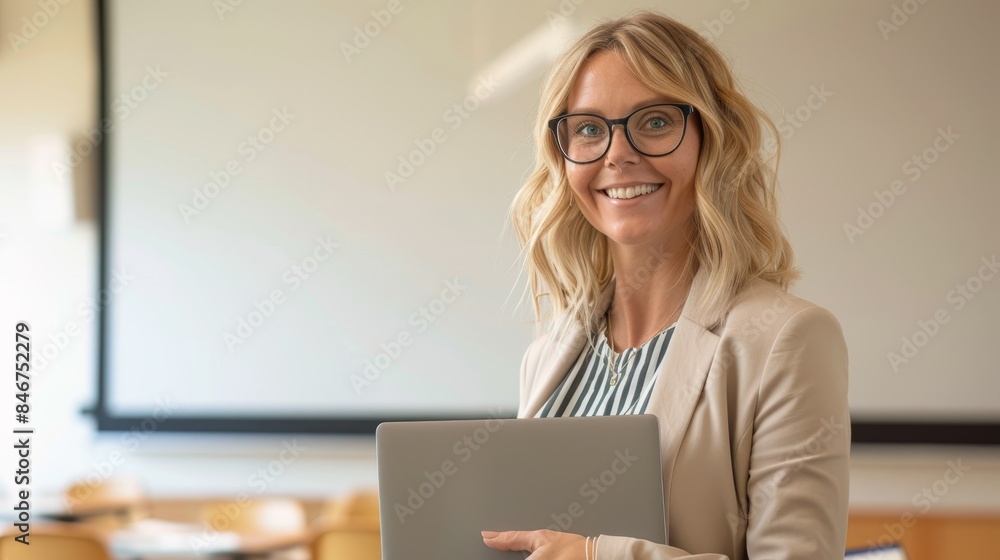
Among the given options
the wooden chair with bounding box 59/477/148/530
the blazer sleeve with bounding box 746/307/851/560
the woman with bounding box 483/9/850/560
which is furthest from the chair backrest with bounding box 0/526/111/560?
the blazer sleeve with bounding box 746/307/851/560

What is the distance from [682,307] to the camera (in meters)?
1.36

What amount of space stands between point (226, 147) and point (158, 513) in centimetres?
169

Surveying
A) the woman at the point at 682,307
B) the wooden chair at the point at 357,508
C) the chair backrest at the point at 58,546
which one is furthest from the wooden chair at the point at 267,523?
the woman at the point at 682,307

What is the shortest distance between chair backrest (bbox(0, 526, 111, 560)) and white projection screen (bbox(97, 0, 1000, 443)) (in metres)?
1.12

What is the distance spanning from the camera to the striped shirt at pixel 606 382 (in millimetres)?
1305

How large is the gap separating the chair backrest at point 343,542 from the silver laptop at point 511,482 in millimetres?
1690

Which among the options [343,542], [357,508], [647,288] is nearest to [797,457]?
[647,288]

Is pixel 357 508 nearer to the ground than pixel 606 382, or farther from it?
nearer to the ground

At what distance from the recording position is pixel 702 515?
111 centimetres

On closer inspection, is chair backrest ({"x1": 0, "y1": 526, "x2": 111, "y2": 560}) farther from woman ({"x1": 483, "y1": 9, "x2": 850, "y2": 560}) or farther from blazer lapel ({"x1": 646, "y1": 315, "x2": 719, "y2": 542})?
blazer lapel ({"x1": 646, "y1": 315, "x2": 719, "y2": 542})

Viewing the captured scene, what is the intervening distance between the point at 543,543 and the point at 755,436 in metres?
0.32

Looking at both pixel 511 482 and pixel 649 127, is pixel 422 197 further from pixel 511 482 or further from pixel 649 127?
pixel 511 482

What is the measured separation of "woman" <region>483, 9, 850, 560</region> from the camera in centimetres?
106

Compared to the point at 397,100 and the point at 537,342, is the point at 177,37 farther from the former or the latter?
the point at 537,342
